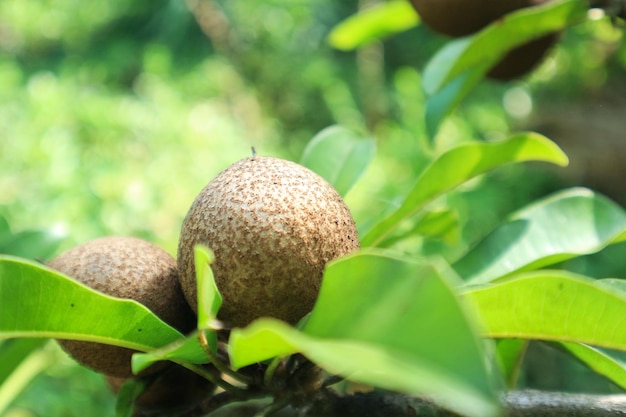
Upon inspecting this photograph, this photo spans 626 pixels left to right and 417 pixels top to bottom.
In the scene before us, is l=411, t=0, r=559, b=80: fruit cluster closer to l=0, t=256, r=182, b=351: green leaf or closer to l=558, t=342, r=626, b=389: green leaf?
l=558, t=342, r=626, b=389: green leaf

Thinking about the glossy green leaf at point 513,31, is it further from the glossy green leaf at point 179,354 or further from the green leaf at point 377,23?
the glossy green leaf at point 179,354

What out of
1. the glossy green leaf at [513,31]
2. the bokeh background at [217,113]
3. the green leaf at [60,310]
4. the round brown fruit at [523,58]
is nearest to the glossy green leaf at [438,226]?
the bokeh background at [217,113]

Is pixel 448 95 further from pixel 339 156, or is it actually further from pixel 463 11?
pixel 339 156

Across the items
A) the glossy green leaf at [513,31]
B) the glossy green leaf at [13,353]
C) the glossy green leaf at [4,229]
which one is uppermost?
the glossy green leaf at [513,31]

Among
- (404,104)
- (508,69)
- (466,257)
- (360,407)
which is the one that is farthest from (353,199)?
(360,407)

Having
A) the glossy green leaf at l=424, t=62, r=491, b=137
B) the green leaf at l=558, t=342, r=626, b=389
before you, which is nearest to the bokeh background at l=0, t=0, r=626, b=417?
the glossy green leaf at l=424, t=62, r=491, b=137

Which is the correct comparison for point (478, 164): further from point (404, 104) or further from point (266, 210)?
point (404, 104)
